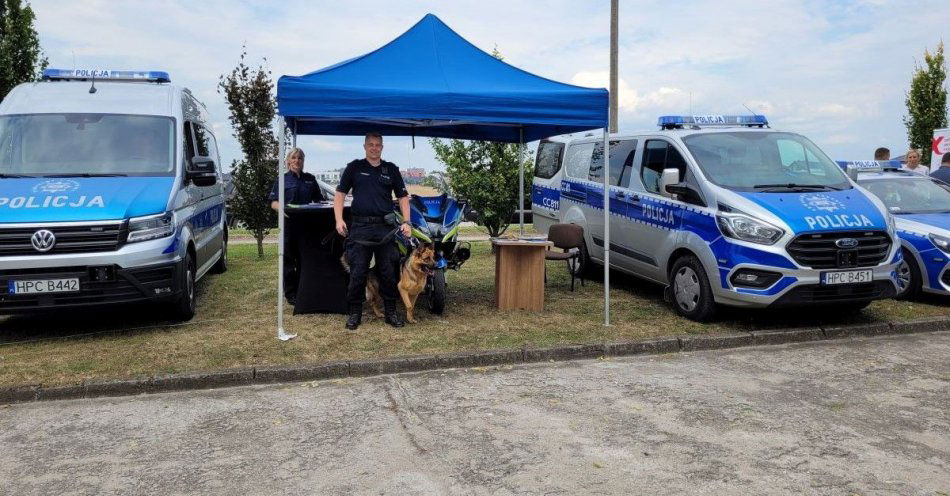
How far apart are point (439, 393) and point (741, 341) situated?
10.4 ft

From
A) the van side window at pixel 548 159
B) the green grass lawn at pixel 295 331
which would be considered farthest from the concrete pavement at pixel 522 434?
the van side window at pixel 548 159

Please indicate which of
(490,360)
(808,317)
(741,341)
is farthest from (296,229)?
(808,317)

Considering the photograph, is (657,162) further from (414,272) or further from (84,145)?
(84,145)

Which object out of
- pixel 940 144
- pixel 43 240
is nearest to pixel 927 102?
pixel 940 144

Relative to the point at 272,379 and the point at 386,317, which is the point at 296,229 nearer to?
the point at 386,317

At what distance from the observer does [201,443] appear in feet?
14.1

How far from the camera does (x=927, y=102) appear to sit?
22.4 metres

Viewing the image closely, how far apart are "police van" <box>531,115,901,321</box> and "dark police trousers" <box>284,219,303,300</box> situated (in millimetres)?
3369

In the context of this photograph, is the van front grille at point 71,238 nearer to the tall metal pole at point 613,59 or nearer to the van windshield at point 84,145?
the van windshield at point 84,145

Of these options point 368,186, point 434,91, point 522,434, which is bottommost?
point 522,434

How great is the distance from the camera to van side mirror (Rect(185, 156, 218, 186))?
7.37 m

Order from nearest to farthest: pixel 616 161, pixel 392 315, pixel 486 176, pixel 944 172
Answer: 1. pixel 392 315
2. pixel 616 161
3. pixel 944 172
4. pixel 486 176

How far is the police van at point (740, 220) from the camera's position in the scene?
6.62 metres

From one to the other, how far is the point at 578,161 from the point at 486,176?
3485 mm
